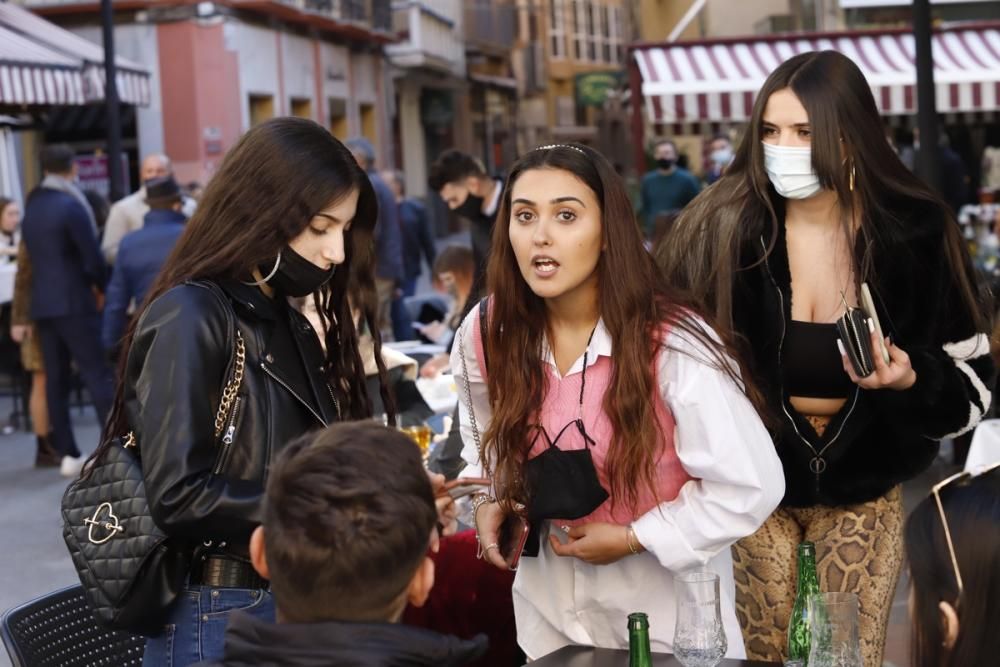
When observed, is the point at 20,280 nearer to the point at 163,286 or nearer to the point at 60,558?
the point at 60,558

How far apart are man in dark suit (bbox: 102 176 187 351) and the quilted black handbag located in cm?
637

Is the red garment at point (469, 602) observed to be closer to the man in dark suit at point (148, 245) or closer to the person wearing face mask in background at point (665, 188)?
the man in dark suit at point (148, 245)

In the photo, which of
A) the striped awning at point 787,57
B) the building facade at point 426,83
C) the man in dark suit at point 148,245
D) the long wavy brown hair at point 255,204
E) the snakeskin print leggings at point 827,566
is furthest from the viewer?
the building facade at point 426,83

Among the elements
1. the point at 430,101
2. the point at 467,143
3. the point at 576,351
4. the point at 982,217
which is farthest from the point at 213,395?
the point at 467,143

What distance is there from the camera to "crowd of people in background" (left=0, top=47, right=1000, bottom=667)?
7.24 feet

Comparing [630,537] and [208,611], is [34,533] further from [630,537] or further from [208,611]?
[630,537]

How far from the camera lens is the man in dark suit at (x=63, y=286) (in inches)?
397

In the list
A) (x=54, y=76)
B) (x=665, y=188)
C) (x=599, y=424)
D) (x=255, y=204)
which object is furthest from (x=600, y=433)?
(x=54, y=76)

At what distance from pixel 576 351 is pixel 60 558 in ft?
17.0

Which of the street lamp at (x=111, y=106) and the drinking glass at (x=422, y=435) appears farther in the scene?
the street lamp at (x=111, y=106)

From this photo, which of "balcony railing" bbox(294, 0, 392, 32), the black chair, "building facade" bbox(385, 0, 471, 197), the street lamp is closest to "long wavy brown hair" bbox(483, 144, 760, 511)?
the black chair

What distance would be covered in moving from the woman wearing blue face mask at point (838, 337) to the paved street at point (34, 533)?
5.44 ft

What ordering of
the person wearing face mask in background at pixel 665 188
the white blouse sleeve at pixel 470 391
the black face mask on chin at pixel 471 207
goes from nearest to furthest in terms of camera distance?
the white blouse sleeve at pixel 470 391, the black face mask on chin at pixel 471 207, the person wearing face mask in background at pixel 665 188

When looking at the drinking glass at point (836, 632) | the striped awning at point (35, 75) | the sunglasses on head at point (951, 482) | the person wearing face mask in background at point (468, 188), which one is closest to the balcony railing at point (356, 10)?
the striped awning at point (35, 75)
